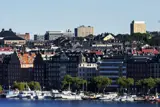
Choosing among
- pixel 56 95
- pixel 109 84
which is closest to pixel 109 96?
pixel 56 95

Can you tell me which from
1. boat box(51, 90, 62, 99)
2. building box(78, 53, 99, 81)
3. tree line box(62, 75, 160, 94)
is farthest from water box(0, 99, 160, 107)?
building box(78, 53, 99, 81)

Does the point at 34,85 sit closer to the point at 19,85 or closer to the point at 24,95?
the point at 19,85

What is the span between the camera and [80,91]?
309 ft

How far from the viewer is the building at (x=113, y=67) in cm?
9996

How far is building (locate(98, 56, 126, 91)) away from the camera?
100.0 m

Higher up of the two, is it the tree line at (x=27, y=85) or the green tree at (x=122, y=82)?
the green tree at (x=122, y=82)

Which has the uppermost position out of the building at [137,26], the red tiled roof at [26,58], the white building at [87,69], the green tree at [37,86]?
the building at [137,26]

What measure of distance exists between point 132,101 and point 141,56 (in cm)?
1594

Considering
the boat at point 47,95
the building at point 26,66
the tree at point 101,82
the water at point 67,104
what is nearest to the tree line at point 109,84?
the tree at point 101,82

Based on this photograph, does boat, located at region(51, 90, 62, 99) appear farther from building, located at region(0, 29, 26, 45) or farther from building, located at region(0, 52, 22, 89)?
building, located at region(0, 29, 26, 45)

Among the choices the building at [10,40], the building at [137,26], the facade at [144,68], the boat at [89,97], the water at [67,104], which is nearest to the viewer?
the water at [67,104]

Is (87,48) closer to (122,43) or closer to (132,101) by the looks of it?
(122,43)

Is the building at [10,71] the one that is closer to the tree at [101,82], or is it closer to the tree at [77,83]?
the tree at [77,83]

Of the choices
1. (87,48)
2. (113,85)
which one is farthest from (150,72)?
(87,48)
